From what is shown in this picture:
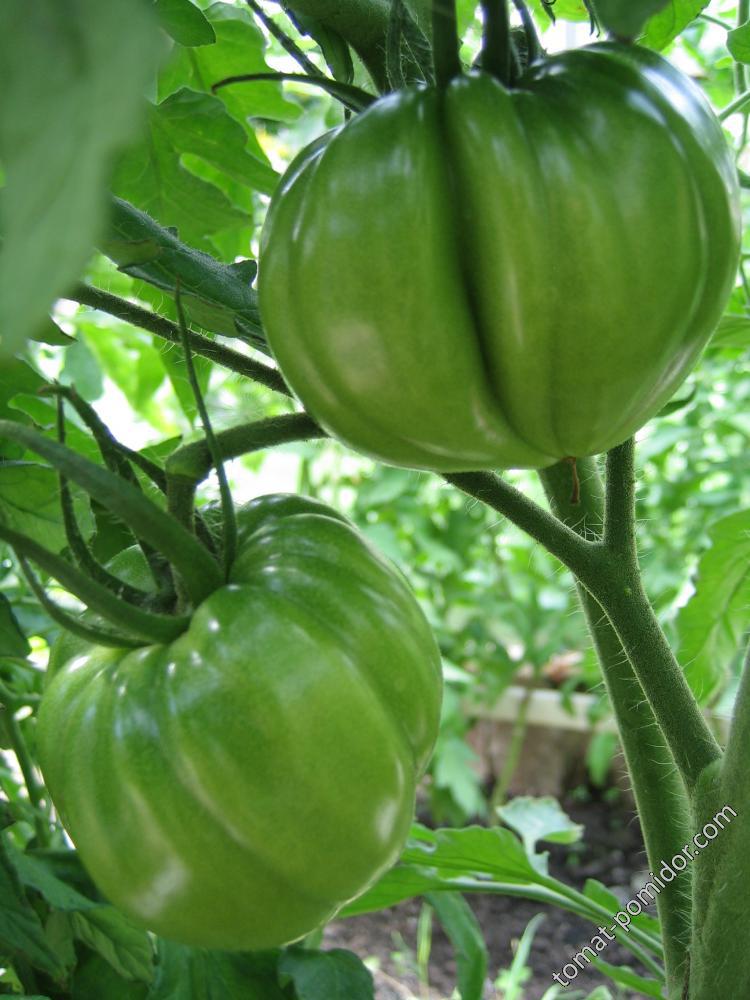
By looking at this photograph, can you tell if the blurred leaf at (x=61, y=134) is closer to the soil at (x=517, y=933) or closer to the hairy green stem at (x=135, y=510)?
the hairy green stem at (x=135, y=510)

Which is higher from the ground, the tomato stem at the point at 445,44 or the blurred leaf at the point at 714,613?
the tomato stem at the point at 445,44

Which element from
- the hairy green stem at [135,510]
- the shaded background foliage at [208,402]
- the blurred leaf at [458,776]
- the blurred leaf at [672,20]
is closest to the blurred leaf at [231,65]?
the shaded background foliage at [208,402]

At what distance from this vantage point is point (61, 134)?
191 mm

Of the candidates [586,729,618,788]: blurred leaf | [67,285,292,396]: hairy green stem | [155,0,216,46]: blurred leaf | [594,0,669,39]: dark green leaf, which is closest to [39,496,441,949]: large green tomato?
[67,285,292,396]: hairy green stem

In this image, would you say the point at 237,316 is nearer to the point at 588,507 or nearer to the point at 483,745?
the point at 588,507

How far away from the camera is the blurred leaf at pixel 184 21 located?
60 centimetres

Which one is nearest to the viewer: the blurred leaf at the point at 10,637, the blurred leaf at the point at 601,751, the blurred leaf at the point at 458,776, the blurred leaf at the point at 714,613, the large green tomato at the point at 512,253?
the large green tomato at the point at 512,253

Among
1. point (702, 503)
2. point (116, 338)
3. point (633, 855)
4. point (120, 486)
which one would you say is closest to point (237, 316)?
point (120, 486)

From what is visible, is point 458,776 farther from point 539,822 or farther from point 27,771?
point 27,771

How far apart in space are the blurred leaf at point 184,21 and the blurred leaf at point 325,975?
1.89ft

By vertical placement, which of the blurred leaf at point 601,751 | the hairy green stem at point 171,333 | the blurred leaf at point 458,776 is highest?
the hairy green stem at point 171,333

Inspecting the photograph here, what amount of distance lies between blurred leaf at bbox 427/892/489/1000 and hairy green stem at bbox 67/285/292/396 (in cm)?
55

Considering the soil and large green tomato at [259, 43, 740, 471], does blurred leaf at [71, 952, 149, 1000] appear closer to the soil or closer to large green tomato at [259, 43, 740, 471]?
large green tomato at [259, 43, 740, 471]

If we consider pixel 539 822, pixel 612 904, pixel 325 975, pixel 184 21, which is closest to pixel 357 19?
pixel 184 21
